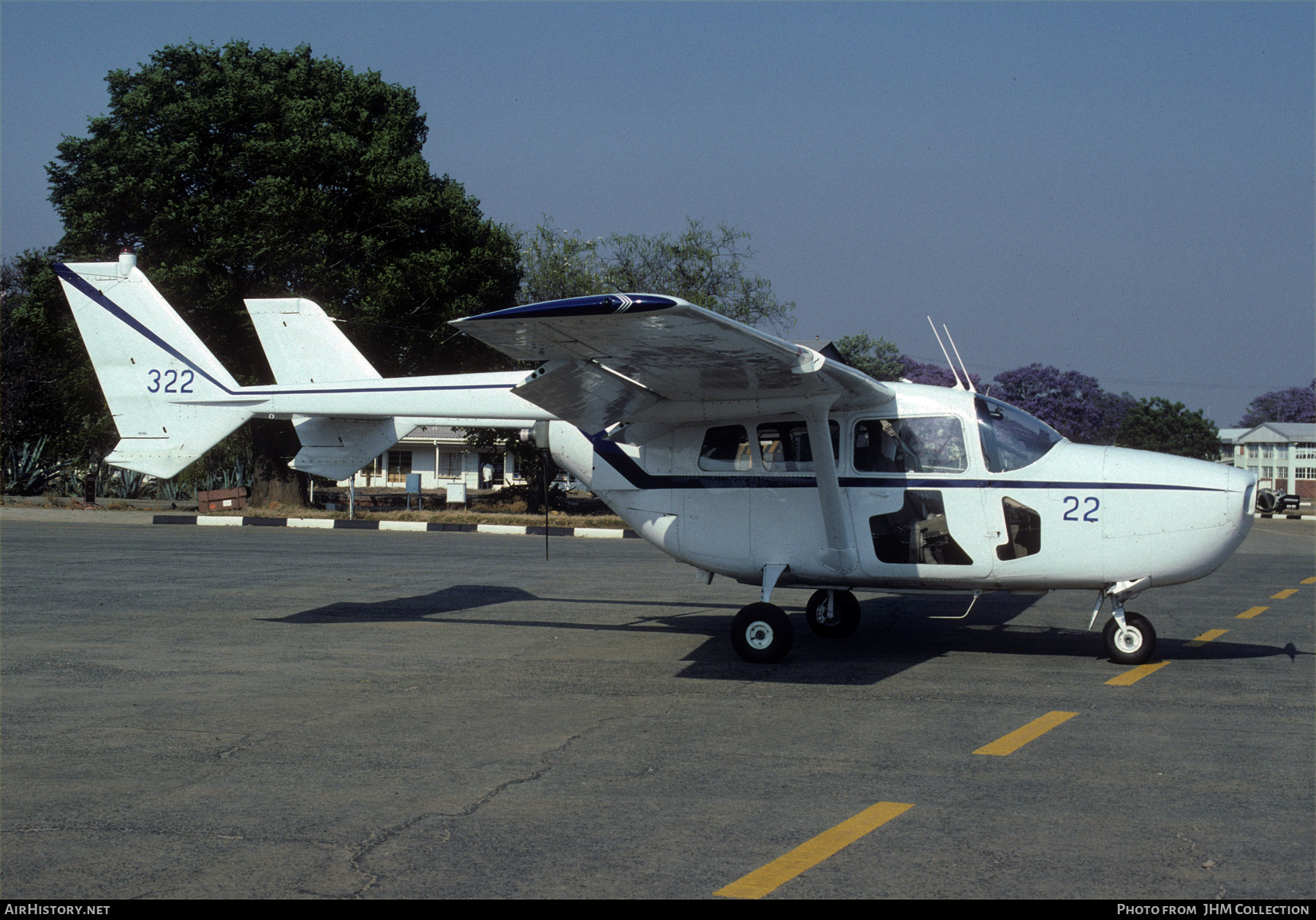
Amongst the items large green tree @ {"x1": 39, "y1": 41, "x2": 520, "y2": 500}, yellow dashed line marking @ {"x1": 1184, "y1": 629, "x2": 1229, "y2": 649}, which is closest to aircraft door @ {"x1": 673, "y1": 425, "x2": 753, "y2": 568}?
yellow dashed line marking @ {"x1": 1184, "y1": 629, "x2": 1229, "y2": 649}

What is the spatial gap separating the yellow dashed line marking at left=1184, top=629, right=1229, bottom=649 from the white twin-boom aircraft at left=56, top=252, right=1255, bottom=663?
1.51 meters

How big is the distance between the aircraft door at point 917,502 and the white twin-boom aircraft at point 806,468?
1 centimetres

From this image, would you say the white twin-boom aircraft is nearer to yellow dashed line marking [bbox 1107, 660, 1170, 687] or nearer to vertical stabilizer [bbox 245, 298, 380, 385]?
yellow dashed line marking [bbox 1107, 660, 1170, 687]

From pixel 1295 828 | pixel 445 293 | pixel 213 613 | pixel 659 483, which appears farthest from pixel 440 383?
pixel 445 293

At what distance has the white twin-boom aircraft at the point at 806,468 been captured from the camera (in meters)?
8.36

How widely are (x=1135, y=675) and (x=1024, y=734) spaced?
245cm

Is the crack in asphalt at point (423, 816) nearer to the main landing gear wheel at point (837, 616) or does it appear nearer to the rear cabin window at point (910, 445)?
the rear cabin window at point (910, 445)

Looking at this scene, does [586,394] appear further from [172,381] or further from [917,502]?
[172,381]

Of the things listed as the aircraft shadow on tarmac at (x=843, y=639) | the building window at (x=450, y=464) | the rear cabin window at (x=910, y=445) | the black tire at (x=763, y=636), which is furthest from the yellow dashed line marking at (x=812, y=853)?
the building window at (x=450, y=464)

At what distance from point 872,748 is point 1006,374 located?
74368 millimetres

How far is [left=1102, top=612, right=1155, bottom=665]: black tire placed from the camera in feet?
28.8

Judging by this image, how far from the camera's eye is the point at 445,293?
1191 inches

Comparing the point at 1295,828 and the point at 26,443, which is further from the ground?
the point at 26,443

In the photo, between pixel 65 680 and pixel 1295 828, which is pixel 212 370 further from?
pixel 1295 828
